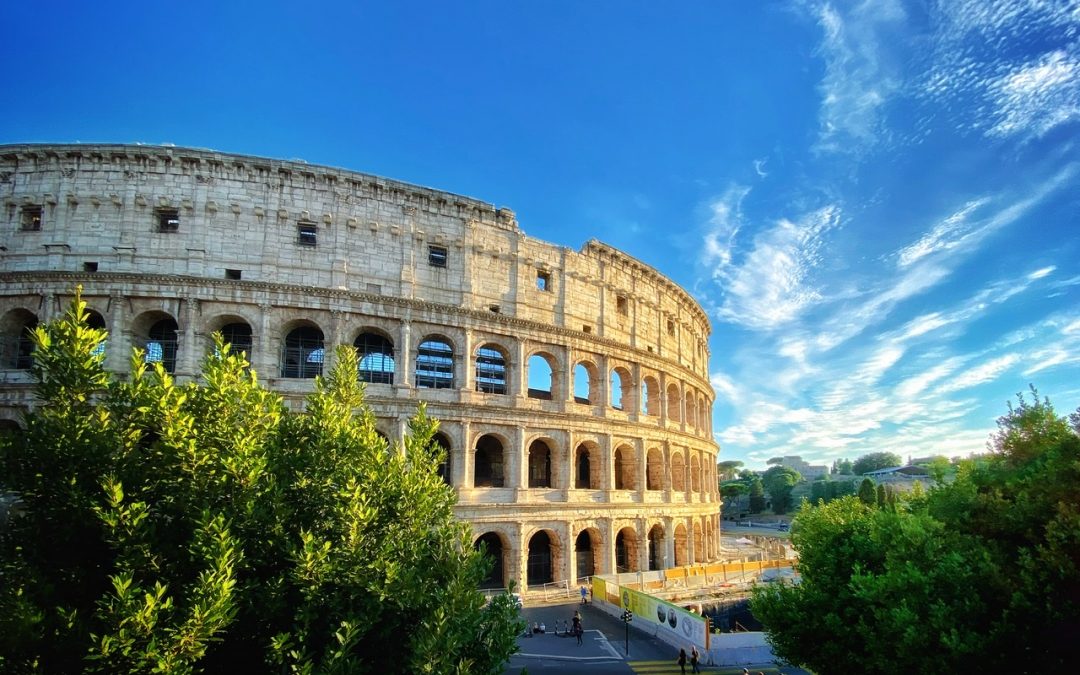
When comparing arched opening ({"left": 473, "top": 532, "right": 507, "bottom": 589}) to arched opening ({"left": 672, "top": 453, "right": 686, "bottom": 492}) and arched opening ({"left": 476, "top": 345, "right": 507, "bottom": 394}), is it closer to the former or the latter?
arched opening ({"left": 476, "top": 345, "right": 507, "bottom": 394})

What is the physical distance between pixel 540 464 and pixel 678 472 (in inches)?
414

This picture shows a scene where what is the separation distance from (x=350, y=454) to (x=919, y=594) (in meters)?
11.2

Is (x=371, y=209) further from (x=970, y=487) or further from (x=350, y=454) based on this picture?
(x=970, y=487)

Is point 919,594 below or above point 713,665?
above

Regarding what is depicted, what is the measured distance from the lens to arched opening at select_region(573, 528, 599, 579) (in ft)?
98.5

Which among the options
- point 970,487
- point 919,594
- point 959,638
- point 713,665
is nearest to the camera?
point 959,638

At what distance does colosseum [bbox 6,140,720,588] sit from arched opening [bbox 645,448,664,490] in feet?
3.49

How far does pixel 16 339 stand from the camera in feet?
79.3

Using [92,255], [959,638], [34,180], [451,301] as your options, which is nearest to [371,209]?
[451,301]

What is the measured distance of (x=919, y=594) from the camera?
11109 mm

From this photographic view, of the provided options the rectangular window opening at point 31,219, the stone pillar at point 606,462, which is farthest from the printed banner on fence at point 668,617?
the rectangular window opening at point 31,219

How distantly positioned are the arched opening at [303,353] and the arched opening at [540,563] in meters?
13.9

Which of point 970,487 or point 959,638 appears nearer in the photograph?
point 959,638

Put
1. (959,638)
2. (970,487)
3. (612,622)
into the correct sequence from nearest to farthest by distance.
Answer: (959,638)
(970,487)
(612,622)
